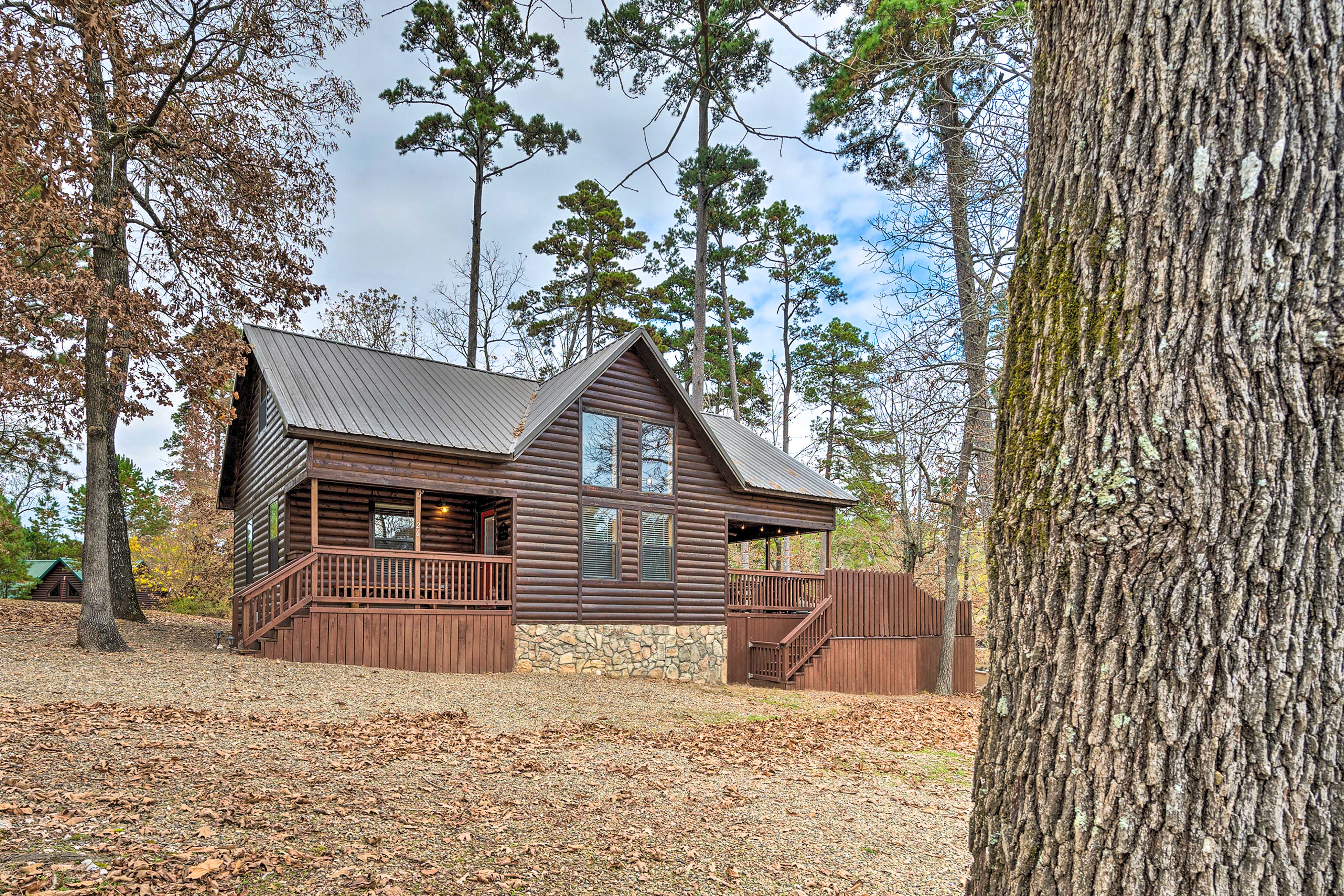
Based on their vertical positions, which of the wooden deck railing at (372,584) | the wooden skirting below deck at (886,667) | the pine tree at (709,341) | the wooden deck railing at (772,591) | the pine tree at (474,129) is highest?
the pine tree at (474,129)

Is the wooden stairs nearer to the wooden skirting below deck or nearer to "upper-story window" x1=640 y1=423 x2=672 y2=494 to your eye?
the wooden skirting below deck

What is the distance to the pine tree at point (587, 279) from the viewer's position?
2686cm

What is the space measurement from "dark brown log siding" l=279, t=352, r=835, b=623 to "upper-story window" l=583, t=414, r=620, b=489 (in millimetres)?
156

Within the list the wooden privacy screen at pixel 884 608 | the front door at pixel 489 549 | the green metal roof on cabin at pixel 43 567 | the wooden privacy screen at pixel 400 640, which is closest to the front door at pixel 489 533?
the front door at pixel 489 549

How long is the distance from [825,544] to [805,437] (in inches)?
488

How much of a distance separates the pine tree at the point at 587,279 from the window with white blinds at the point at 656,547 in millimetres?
12290

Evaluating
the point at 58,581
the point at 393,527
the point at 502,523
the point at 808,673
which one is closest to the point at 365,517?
the point at 393,527

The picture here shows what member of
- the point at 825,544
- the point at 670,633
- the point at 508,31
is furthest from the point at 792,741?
the point at 825,544

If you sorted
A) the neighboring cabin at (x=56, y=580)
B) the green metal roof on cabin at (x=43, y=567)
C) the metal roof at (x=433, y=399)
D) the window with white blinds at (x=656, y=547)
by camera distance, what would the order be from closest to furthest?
the metal roof at (x=433, y=399)
the window with white blinds at (x=656, y=547)
the green metal roof on cabin at (x=43, y=567)
the neighboring cabin at (x=56, y=580)

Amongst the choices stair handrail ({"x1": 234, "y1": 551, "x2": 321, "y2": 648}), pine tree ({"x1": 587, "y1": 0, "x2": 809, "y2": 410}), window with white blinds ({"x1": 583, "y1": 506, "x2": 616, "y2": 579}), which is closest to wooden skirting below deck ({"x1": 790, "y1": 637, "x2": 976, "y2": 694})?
window with white blinds ({"x1": 583, "y1": 506, "x2": 616, "y2": 579})

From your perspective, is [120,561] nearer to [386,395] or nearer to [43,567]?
[386,395]

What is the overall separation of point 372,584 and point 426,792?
26.8 ft

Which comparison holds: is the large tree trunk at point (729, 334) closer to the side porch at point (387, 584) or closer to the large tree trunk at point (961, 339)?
the large tree trunk at point (961, 339)

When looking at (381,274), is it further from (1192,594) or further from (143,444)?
(1192,594)
